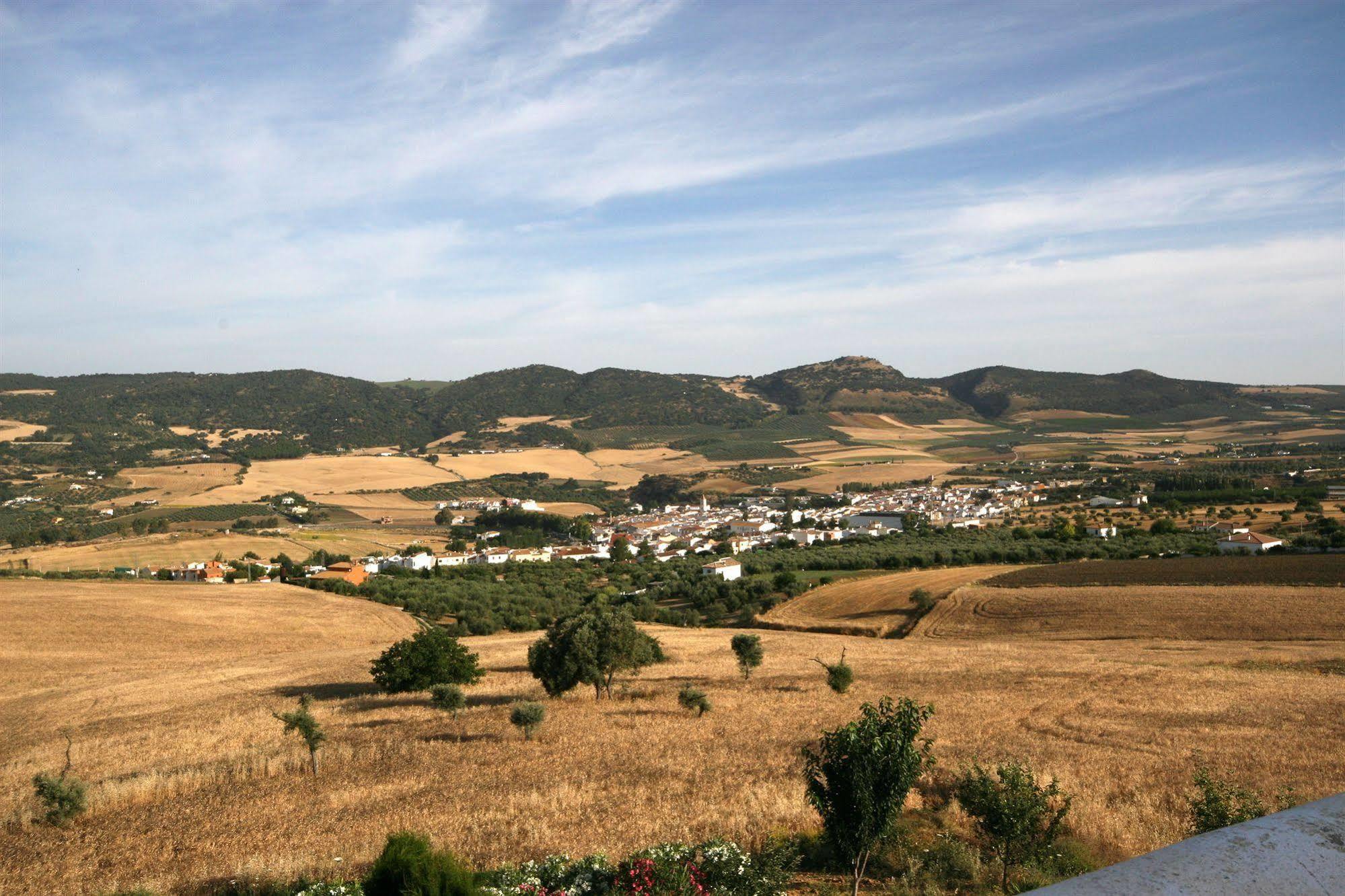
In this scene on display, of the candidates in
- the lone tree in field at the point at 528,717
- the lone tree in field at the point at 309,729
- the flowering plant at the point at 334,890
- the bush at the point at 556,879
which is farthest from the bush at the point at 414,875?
the lone tree in field at the point at 528,717

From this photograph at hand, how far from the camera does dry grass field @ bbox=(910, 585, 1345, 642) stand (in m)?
34.3

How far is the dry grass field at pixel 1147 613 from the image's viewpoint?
34.3 meters

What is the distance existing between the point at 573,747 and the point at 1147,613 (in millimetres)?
29969

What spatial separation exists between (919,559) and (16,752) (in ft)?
171

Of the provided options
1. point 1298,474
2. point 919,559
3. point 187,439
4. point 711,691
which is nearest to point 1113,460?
point 1298,474

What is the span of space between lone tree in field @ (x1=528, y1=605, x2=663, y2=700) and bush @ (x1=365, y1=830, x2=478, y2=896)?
16672 mm

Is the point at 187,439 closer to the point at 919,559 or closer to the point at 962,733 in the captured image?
the point at 919,559

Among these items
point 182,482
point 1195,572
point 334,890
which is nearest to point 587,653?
point 334,890

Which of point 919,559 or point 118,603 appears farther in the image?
point 919,559

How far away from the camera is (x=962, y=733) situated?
17750 millimetres

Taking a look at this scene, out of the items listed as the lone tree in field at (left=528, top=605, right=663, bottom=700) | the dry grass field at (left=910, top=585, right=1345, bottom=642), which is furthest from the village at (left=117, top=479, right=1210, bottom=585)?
the lone tree in field at (left=528, top=605, right=663, bottom=700)

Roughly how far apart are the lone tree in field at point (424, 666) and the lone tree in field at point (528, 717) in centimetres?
771

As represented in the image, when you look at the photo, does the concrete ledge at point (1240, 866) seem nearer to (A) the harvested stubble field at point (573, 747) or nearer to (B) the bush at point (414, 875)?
(B) the bush at point (414, 875)

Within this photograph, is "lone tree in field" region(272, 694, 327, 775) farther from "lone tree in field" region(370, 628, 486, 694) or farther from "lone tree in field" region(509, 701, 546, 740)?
"lone tree in field" region(370, 628, 486, 694)
